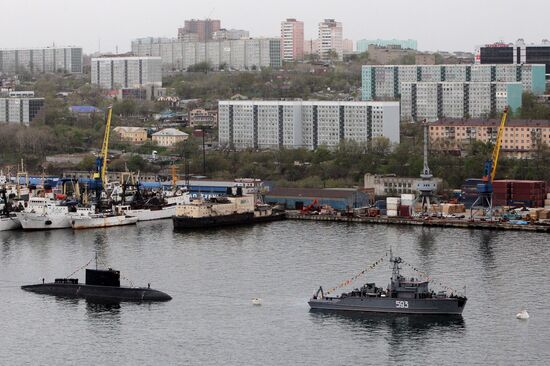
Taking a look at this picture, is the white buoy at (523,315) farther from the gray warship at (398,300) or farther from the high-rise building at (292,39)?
the high-rise building at (292,39)

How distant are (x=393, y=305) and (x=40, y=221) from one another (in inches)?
319

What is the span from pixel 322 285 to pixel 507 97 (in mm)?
17773

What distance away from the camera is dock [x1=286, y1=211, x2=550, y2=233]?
60.2ft

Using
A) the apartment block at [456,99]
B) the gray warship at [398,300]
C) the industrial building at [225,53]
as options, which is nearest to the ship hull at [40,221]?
the gray warship at [398,300]

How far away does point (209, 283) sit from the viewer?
1388 centimetres

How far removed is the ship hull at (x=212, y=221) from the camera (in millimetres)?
19031

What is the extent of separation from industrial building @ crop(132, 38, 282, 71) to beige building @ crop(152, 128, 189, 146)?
53.2ft

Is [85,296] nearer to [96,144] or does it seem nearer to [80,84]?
[96,144]

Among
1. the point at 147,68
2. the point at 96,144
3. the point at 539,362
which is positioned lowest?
the point at 539,362

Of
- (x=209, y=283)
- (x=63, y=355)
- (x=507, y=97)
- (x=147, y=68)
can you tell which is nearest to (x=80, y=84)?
(x=147, y=68)

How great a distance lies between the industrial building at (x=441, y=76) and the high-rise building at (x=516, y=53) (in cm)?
264

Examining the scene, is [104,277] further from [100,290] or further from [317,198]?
[317,198]

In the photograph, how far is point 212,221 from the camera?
19.3 metres

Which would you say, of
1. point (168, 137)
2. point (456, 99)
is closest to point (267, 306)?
point (168, 137)
